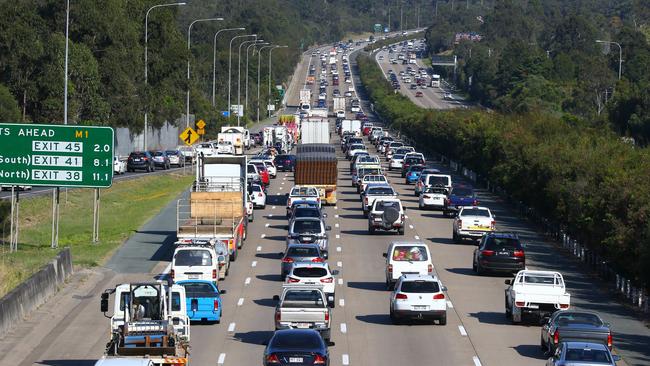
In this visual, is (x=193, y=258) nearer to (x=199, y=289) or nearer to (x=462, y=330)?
(x=199, y=289)

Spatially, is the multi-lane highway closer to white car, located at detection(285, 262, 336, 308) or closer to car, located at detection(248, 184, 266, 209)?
white car, located at detection(285, 262, 336, 308)

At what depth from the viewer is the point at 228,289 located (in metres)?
42.1

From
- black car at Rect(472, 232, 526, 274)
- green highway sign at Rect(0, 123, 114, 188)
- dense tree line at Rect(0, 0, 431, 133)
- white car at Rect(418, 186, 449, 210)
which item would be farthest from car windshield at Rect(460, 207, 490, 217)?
dense tree line at Rect(0, 0, 431, 133)

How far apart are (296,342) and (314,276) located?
12.0 m

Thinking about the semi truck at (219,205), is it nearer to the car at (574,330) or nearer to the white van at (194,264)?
the white van at (194,264)

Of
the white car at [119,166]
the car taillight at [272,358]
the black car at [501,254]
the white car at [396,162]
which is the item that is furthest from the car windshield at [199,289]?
the white car at [396,162]

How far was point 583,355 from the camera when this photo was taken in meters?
25.3

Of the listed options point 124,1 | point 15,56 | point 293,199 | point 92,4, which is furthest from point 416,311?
point 124,1

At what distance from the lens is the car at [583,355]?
2503 centimetres

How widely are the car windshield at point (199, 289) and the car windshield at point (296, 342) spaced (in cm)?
841

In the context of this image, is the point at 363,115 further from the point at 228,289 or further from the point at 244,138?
the point at 228,289

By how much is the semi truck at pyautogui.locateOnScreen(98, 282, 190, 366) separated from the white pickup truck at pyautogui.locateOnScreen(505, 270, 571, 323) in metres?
10.3

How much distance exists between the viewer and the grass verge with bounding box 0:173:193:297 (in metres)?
46.2

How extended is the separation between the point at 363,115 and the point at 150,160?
102 meters
